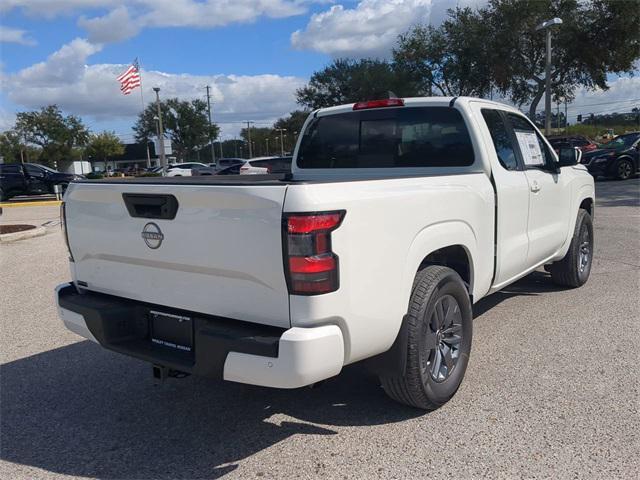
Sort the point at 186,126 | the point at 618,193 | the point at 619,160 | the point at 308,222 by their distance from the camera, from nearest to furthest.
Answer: the point at 308,222 → the point at 618,193 → the point at 619,160 → the point at 186,126

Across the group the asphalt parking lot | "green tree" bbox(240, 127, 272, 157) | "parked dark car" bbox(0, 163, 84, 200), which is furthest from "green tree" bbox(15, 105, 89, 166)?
the asphalt parking lot

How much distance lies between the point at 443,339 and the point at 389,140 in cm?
179

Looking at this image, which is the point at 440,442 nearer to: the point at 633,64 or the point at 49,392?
the point at 49,392

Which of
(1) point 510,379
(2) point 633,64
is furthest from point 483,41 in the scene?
(1) point 510,379

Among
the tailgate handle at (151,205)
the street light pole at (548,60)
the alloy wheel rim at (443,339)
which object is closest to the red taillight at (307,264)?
the tailgate handle at (151,205)

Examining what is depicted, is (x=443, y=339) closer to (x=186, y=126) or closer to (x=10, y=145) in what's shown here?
(x=10, y=145)

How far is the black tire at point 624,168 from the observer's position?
19.9 m

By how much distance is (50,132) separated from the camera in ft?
191

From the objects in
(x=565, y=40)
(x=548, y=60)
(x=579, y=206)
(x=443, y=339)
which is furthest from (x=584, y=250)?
(x=565, y=40)

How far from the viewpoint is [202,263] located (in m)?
2.90

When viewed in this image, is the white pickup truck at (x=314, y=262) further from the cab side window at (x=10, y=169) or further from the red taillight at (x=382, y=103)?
the cab side window at (x=10, y=169)

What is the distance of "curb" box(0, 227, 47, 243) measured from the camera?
451 inches

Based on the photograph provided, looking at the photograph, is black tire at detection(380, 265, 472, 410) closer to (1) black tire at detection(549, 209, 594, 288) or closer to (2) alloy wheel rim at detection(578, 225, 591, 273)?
(1) black tire at detection(549, 209, 594, 288)

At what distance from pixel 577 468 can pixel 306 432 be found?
145 centimetres
